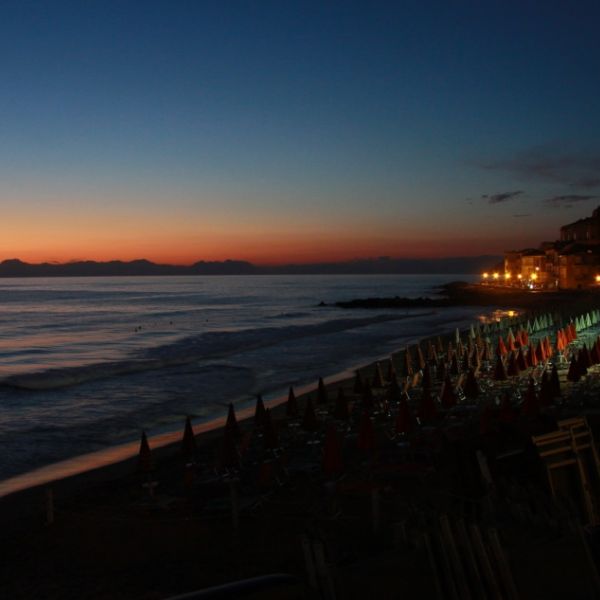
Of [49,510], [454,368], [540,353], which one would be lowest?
[49,510]

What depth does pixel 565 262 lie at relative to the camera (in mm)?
92625

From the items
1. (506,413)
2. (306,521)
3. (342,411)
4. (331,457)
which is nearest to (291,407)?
(342,411)

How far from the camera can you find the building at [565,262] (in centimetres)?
8981

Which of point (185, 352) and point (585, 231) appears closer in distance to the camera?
point (185, 352)

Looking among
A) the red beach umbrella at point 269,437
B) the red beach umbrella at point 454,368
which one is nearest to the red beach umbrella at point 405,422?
the red beach umbrella at point 269,437

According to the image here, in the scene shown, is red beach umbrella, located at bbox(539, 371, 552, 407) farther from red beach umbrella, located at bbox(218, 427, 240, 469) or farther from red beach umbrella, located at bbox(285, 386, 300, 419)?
red beach umbrella, located at bbox(218, 427, 240, 469)

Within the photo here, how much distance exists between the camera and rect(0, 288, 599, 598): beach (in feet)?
19.6

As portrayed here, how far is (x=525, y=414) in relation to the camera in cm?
1325

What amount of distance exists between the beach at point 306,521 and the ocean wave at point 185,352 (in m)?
17.8

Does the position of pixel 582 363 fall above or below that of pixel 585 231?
below

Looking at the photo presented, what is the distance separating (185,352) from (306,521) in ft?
110

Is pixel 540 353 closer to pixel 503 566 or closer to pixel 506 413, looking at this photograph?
pixel 506 413

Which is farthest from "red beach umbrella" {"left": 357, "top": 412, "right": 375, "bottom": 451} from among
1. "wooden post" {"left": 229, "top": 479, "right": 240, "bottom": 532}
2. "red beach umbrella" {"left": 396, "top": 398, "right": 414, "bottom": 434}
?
"wooden post" {"left": 229, "top": 479, "right": 240, "bottom": 532}

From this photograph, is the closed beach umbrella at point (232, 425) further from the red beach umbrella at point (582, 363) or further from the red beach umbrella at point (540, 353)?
the red beach umbrella at point (540, 353)
